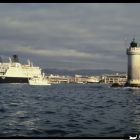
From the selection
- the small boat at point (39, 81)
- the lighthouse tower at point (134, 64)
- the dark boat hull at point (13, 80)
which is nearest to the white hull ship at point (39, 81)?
the small boat at point (39, 81)

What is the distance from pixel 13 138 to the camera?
4.07 m

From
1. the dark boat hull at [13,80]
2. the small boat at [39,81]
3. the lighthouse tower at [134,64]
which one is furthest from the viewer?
the small boat at [39,81]

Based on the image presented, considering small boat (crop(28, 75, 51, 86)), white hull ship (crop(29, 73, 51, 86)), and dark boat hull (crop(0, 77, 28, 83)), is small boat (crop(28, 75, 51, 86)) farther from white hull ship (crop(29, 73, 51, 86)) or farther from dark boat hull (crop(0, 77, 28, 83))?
dark boat hull (crop(0, 77, 28, 83))

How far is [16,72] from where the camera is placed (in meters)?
38.3

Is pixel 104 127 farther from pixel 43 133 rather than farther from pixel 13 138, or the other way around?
pixel 13 138

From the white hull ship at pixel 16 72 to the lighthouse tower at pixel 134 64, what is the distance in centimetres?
1168

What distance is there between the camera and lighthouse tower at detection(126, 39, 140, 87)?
25073 mm

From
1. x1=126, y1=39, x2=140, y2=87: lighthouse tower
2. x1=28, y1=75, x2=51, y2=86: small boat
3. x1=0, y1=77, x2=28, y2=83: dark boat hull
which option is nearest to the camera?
x1=126, y1=39, x2=140, y2=87: lighthouse tower

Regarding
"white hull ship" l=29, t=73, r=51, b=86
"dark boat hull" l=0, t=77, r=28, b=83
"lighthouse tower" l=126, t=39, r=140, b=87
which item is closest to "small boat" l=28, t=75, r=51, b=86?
"white hull ship" l=29, t=73, r=51, b=86

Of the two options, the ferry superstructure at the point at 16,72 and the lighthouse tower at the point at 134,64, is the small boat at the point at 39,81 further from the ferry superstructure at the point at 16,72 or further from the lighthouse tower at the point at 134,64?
the lighthouse tower at the point at 134,64

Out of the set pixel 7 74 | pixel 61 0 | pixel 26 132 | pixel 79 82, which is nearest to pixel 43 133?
pixel 26 132

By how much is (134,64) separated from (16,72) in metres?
16.2

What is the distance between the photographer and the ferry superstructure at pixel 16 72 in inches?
1481

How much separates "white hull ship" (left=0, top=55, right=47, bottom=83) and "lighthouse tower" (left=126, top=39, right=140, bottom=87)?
1168 cm
